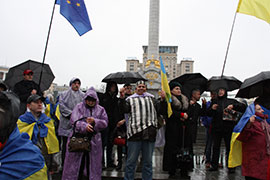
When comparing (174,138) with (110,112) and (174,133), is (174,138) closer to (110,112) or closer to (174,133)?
(174,133)

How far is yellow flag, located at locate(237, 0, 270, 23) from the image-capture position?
3509 millimetres

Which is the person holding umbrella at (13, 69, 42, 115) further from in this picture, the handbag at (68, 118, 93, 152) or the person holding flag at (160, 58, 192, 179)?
the person holding flag at (160, 58, 192, 179)

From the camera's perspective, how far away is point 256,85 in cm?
306

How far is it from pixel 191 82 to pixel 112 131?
2.20 metres

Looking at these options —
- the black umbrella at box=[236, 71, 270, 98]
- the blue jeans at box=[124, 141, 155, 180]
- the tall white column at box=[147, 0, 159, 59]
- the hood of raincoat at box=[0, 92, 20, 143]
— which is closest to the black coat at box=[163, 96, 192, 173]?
the blue jeans at box=[124, 141, 155, 180]

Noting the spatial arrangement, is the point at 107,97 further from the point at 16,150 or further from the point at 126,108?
the point at 16,150

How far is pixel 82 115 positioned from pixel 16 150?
2286 millimetres

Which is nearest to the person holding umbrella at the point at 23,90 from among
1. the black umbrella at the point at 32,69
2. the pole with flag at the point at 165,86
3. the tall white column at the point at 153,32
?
the black umbrella at the point at 32,69

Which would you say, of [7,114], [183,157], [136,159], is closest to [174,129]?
[183,157]

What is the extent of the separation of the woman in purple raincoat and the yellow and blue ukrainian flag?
192 cm

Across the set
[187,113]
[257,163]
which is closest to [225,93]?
[187,113]

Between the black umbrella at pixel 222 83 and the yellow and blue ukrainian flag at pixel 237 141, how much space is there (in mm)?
2236

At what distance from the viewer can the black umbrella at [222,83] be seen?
Result: 506cm

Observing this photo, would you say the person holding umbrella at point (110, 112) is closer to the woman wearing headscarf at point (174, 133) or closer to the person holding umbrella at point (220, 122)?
the woman wearing headscarf at point (174, 133)
